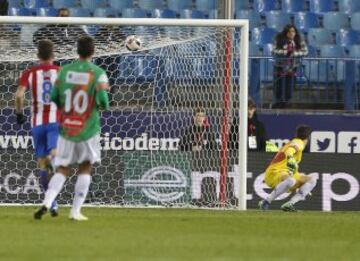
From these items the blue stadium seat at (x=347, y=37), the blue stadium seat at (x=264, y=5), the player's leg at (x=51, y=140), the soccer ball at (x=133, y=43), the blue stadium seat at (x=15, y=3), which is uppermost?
the blue stadium seat at (x=15, y=3)

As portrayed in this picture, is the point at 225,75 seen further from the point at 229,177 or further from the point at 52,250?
the point at 52,250

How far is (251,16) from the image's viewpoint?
24562mm

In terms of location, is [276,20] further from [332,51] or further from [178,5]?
[178,5]

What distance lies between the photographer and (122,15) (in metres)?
24.6

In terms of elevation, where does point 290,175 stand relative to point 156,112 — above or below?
below

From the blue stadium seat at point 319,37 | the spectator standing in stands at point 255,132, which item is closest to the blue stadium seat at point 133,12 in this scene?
the blue stadium seat at point 319,37

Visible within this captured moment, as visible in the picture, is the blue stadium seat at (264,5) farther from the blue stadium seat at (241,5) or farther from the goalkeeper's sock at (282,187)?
the goalkeeper's sock at (282,187)

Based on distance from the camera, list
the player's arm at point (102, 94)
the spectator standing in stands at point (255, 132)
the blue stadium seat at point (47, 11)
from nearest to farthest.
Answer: the player's arm at point (102, 94), the spectator standing in stands at point (255, 132), the blue stadium seat at point (47, 11)

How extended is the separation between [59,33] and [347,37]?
7834mm

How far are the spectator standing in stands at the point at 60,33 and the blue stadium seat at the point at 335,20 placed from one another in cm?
779

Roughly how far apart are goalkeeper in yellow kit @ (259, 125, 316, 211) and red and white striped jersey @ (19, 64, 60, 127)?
465cm

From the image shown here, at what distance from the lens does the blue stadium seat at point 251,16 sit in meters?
24.5

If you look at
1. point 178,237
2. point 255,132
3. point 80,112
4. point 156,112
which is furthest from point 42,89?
point 255,132

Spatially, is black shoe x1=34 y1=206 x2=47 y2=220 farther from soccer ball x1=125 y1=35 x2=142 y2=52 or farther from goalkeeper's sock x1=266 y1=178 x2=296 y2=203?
goalkeeper's sock x1=266 y1=178 x2=296 y2=203
